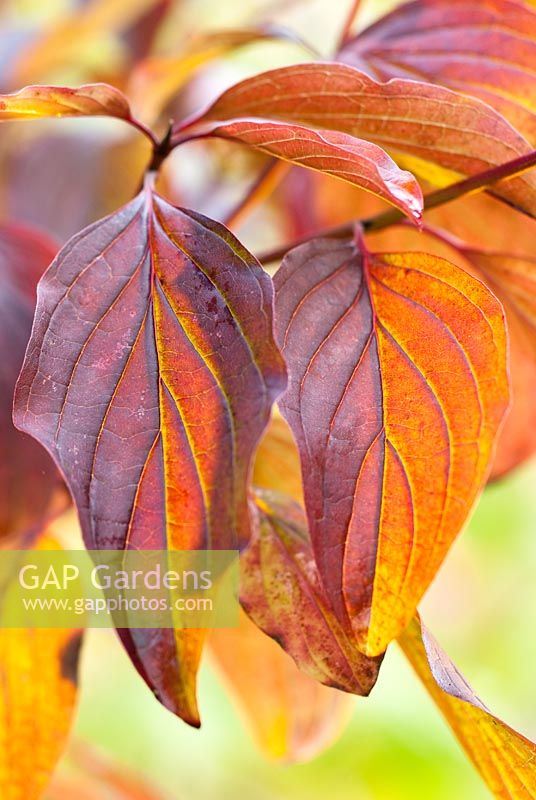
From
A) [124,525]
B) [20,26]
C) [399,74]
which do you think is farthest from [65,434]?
[20,26]

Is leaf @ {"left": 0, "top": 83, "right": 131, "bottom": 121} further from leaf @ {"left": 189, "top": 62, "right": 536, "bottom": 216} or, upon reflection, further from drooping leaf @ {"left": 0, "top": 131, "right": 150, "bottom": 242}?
drooping leaf @ {"left": 0, "top": 131, "right": 150, "bottom": 242}

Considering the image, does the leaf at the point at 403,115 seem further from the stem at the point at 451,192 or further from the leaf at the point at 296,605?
the leaf at the point at 296,605

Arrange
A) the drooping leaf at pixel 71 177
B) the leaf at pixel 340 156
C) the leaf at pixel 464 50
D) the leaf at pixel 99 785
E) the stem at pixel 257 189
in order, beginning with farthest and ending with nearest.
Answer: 1. the drooping leaf at pixel 71 177
2. the leaf at pixel 99 785
3. the stem at pixel 257 189
4. the leaf at pixel 464 50
5. the leaf at pixel 340 156

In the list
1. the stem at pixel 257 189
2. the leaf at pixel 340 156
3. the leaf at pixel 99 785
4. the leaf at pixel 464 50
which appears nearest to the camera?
the leaf at pixel 340 156

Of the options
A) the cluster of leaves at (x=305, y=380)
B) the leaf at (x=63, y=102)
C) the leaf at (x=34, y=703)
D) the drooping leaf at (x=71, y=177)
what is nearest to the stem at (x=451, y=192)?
the cluster of leaves at (x=305, y=380)

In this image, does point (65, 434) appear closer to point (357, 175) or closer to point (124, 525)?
point (124, 525)

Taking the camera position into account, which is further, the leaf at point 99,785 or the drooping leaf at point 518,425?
the leaf at point 99,785

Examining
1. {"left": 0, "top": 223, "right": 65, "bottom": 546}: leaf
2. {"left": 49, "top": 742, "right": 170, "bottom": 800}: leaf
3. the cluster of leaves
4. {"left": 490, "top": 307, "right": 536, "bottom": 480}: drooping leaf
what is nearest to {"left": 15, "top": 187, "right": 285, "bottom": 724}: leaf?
the cluster of leaves
